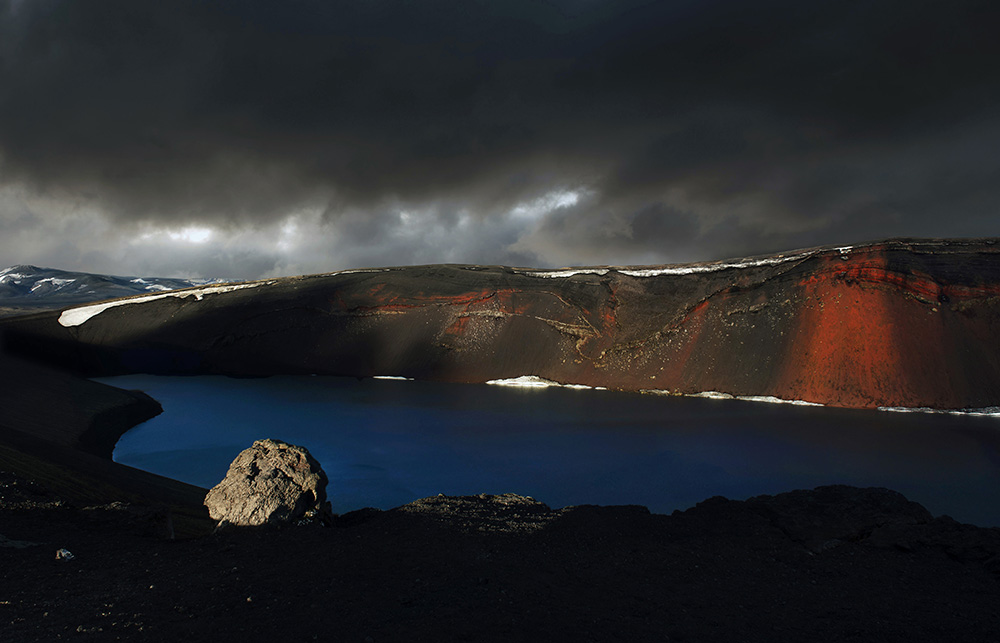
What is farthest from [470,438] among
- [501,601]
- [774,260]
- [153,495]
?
[774,260]

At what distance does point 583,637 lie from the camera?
233cm

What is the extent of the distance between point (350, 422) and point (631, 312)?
838cm

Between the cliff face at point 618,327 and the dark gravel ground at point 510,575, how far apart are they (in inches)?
310

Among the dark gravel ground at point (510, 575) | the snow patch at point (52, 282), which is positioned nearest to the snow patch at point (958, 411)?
the dark gravel ground at point (510, 575)

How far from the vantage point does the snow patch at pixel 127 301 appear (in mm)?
18094

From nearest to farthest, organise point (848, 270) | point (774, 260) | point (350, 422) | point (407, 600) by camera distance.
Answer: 1. point (407, 600)
2. point (350, 422)
3. point (848, 270)
4. point (774, 260)

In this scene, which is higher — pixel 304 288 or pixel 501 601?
pixel 304 288

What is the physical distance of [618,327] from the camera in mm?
13898

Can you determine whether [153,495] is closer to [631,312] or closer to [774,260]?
[631,312]

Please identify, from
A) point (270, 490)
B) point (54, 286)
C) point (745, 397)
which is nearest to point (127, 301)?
point (270, 490)

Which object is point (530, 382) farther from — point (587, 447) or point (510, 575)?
point (510, 575)

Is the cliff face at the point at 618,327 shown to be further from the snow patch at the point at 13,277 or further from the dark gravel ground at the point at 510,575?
the snow patch at the point at 13,277

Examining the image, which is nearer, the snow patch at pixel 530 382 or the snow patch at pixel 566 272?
the snow patch at pixel 530 382

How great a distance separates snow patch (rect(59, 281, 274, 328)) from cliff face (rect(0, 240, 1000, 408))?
0.24 ft
